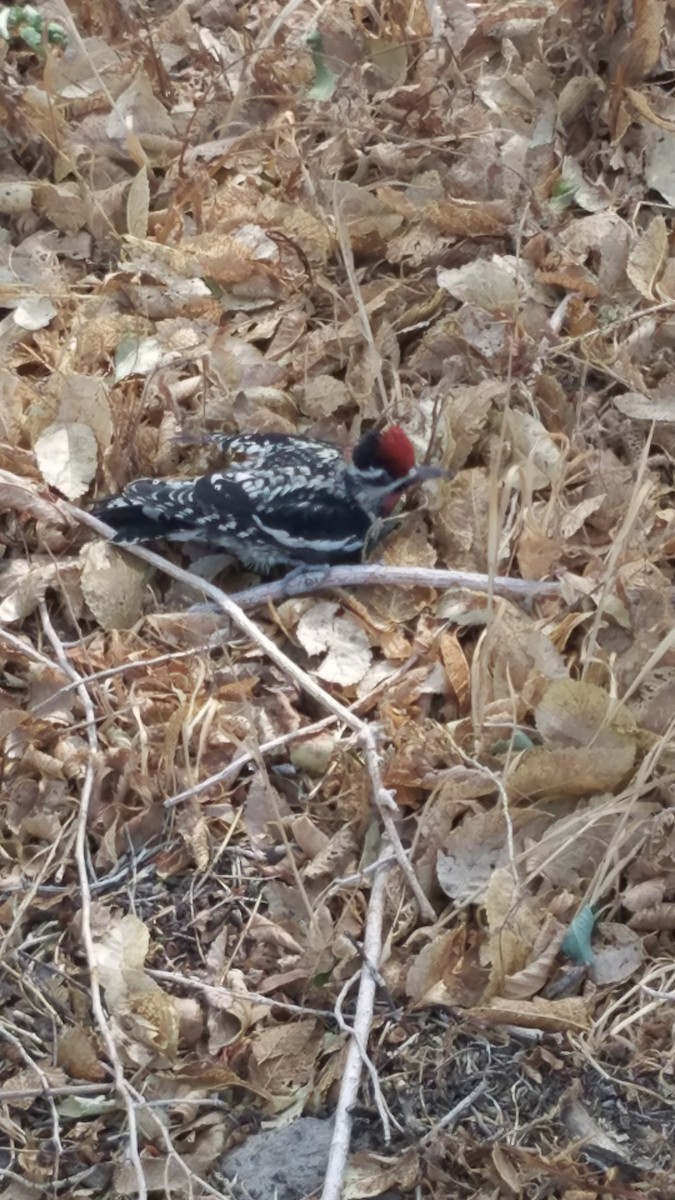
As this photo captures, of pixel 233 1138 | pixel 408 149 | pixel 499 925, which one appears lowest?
pixel 233 1138

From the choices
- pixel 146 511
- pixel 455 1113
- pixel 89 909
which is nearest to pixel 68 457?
pixel 146 511

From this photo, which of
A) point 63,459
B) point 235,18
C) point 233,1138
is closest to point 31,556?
point 63,459

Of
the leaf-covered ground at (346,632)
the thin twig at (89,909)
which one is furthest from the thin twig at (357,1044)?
the thin twig at (89,909)

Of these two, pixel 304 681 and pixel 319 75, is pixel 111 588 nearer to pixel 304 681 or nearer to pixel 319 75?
pixel 304 681

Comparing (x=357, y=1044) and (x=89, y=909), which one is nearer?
(x=357, y=1044)

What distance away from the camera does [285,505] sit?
6.73ft

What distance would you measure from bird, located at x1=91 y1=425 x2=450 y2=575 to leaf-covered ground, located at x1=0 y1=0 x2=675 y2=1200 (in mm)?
79

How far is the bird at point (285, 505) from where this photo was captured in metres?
2.04

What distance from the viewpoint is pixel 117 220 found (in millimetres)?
2580

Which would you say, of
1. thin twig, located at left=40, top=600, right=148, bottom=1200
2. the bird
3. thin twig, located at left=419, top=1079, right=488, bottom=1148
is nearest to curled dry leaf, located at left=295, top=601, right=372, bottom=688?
the bird

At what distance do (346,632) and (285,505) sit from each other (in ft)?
0.79

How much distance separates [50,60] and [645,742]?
1938mm

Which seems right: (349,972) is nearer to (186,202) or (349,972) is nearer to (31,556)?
(31,556)

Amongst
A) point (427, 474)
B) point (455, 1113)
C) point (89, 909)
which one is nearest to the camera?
point (455, 1113)
